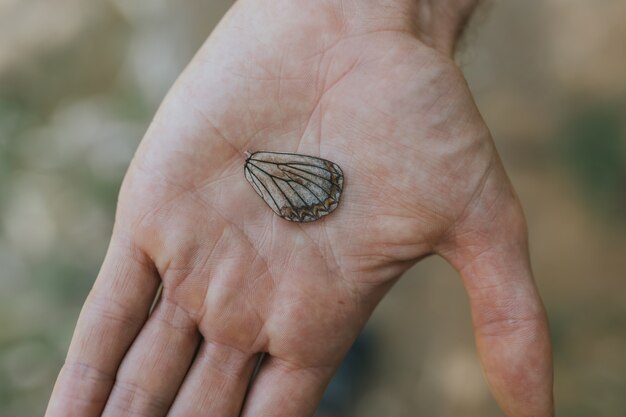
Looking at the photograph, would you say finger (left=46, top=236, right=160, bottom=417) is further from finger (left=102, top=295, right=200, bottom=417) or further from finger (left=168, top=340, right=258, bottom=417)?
finger (left=168, top=340, right=258, bottom=417)

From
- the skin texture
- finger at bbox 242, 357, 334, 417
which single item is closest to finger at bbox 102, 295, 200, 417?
the skin texture

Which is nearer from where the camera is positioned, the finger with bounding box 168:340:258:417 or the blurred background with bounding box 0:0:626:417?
the finger with bounding box 168:340:258:417

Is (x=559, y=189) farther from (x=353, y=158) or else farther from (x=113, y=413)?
(x=113, y=413)

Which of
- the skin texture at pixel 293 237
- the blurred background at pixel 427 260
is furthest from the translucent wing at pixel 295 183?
the blurred background at pixel 427 260

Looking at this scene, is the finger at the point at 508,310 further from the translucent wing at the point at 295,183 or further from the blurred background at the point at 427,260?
the blurred background at the point at 427,260

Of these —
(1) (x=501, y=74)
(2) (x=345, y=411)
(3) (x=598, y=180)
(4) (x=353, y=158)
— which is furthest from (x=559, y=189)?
(4) (x=353, y=158)

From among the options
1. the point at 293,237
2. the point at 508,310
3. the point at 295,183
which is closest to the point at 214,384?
the point at 293,237
